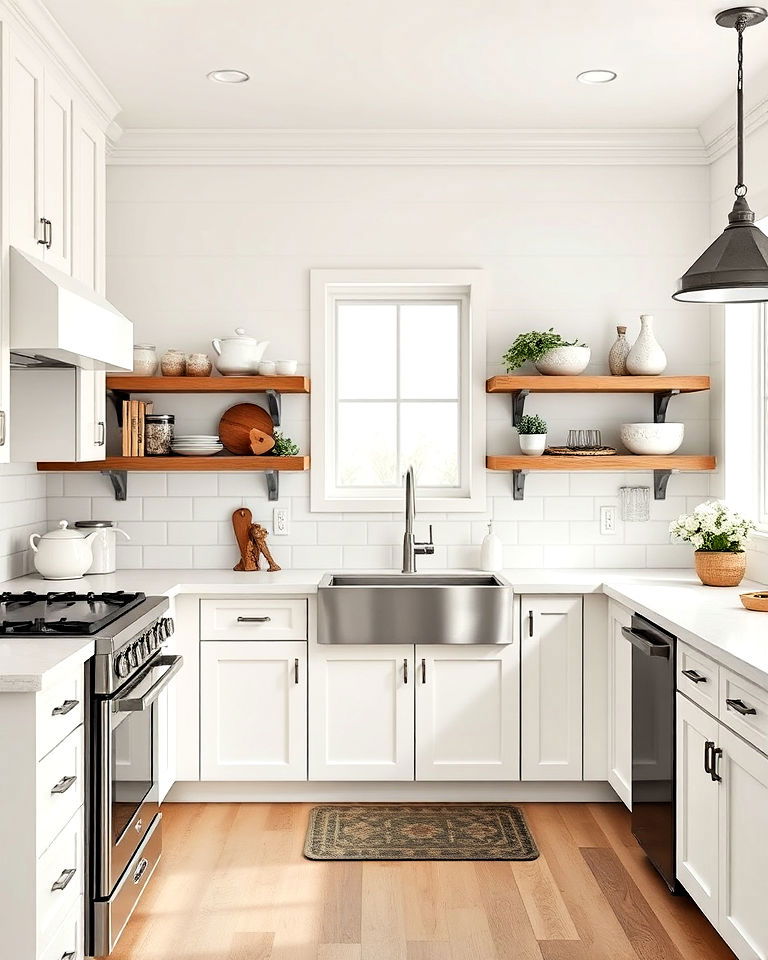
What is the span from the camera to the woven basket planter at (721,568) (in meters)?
3.62

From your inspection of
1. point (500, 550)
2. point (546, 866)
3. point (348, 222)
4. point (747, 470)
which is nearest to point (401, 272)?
point (348, 222)

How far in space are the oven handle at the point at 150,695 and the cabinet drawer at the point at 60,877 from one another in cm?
29

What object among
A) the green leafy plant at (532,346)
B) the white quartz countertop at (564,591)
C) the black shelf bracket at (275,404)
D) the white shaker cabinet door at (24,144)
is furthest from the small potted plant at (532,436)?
the white shaker cabinet door at (24,144)

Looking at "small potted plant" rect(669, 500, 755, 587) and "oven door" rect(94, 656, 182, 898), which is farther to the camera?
"small potted plant" rect(669, 500, 755, 587)

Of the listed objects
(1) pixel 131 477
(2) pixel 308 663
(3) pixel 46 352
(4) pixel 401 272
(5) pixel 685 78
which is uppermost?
(5) pixel 685 78

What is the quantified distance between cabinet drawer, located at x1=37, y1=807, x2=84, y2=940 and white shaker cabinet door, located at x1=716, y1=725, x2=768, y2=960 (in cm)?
167

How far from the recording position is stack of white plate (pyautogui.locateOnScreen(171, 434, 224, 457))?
4.01 metres

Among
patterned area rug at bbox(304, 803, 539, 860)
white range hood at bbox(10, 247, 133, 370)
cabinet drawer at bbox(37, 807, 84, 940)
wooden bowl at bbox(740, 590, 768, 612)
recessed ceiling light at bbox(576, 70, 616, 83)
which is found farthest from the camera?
recessed ceiling light at bbox(576, 70, 616, 83)

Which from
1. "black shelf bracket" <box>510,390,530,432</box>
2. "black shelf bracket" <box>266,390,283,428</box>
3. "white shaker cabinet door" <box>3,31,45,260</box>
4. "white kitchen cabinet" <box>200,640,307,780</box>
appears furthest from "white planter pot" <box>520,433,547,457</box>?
"white shaker cabinet door" <box>3,31,45,260</box>

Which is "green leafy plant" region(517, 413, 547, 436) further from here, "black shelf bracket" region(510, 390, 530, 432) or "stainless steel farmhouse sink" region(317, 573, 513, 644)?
"stainless steel farmhouse sink" region(317, 573, 513, 644)

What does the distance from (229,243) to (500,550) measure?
1779 millimetres

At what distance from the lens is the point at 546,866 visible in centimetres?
325

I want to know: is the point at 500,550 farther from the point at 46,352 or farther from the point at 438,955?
the point at 46,352

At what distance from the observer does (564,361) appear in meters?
3.98
